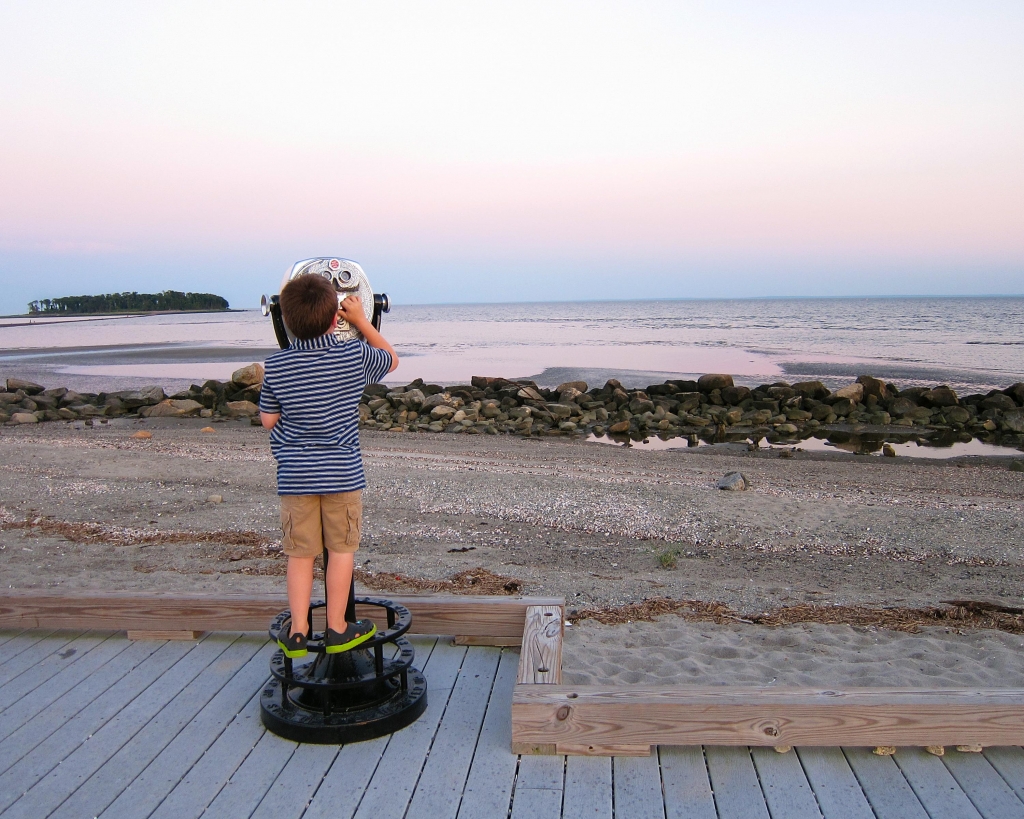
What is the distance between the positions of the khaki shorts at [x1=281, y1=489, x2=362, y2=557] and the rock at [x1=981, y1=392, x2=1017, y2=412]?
20604mm

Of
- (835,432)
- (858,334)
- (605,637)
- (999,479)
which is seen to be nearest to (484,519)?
(605,637)

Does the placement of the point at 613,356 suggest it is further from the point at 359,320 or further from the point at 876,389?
the point at 359,320

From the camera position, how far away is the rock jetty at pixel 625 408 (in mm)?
18438

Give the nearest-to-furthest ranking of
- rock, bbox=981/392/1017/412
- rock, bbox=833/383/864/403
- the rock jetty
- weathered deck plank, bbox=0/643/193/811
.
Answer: weathered deck plank, bbox=0/643/193/811 → the rock jetty → rock, bbox=981/392/1017/412 → rock, bbox=833/383/864/403

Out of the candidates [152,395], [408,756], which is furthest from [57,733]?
[152,395]

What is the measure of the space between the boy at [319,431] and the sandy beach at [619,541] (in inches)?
69.2

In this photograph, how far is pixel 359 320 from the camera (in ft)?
10.2

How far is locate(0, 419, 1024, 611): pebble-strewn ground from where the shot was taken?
6594 mm

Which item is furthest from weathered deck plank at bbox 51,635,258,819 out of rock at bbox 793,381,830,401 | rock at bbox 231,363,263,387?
rock at bbox 793,381,830,401

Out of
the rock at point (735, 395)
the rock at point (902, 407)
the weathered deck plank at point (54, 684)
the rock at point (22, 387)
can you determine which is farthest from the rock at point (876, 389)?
the rock at point (22, 387)

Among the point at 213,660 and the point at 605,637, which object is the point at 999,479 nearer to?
the point at 605,637

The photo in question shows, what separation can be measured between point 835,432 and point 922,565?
11.5m

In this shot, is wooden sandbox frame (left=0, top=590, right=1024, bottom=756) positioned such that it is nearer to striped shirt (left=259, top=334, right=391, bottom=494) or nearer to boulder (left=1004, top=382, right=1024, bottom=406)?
striped shirt (left=259, top=334, right=391, bottom=494)

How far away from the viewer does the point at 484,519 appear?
29.1 ft
